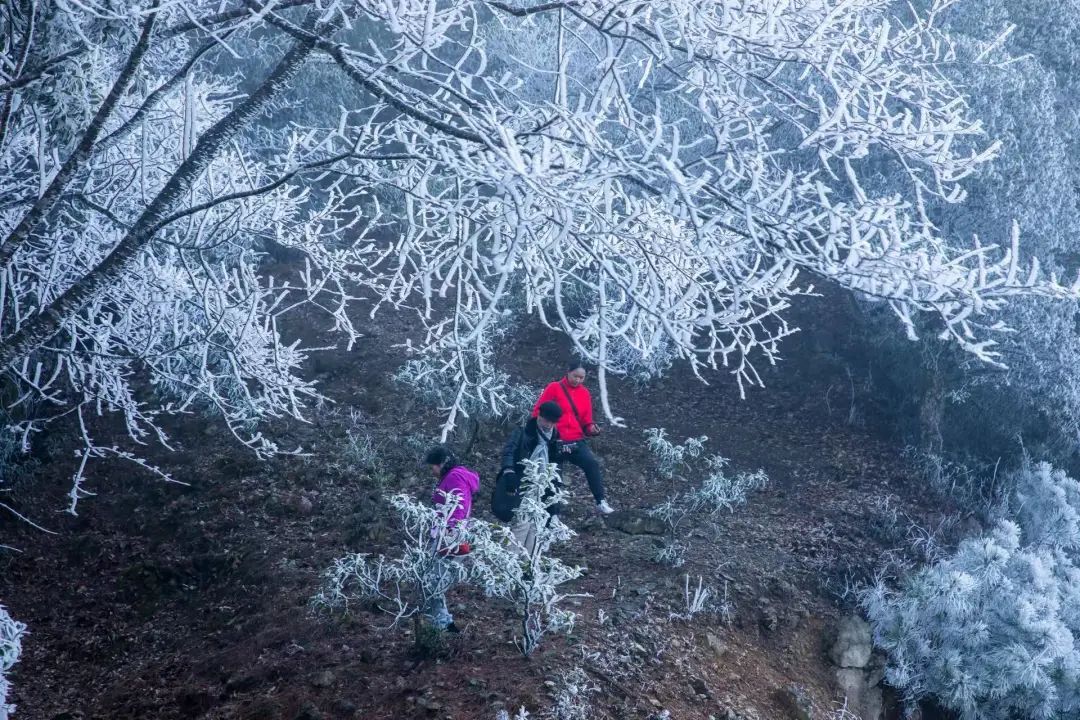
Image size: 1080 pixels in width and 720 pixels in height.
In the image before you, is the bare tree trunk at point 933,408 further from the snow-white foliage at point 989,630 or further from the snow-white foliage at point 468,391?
the snow-white foliage at point 468,391

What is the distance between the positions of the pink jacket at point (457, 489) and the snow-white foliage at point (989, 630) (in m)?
3.23

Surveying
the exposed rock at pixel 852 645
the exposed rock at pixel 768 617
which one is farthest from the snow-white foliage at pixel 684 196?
the exposed rock at pixel 852 645

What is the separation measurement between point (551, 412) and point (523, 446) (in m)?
0.33

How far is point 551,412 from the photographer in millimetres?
5574

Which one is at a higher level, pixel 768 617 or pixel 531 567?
pixel 531 567

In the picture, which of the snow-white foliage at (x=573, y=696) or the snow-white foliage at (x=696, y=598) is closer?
the snow-white foliage at (x=573, y=696)

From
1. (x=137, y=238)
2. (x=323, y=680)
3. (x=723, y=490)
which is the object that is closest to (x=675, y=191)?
(x=137, y=238)

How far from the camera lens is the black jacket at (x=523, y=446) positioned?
557cm

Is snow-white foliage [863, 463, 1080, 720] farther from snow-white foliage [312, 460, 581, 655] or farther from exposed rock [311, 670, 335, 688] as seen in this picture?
exposed rock [311, 670, 335, 688]

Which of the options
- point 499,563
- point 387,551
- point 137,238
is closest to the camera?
point 137,238

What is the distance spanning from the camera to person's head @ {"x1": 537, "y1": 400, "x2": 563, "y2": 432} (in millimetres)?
5578

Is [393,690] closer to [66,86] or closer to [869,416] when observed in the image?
[66,86]

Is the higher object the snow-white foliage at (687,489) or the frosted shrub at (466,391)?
the frosted shrub at (466,391)

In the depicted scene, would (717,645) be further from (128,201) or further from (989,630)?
(128,201)
